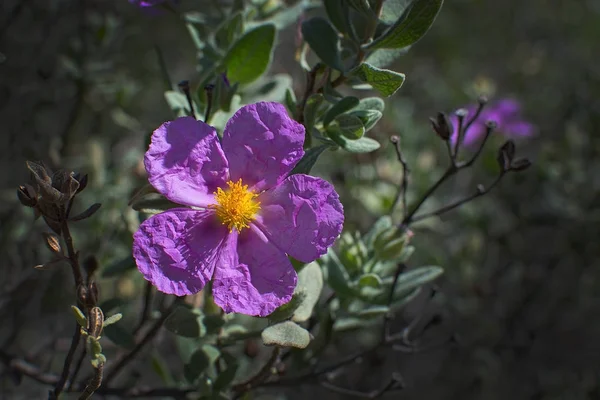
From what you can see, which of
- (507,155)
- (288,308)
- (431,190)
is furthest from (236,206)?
(507,155)

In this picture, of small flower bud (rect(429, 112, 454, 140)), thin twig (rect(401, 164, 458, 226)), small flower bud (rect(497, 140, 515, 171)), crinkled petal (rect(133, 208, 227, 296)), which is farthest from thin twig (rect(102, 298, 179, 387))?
small flower bud (rect(497, 140, 515, 171))

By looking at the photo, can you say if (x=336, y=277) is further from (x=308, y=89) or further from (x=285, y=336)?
(x=308, y=89)

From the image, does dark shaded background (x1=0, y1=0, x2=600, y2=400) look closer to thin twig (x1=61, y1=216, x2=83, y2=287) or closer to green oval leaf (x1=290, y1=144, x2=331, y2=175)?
thin twig (x1=61, y1=216, x2=83, y2=287)

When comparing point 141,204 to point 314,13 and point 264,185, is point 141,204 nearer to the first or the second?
point 264,185

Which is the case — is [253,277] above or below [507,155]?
below

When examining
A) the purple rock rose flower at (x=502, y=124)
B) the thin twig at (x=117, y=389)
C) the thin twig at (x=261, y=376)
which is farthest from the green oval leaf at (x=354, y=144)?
the purple rock rose flower at (x=502, y=124)

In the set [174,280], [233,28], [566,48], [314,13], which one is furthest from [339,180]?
[566,48]
